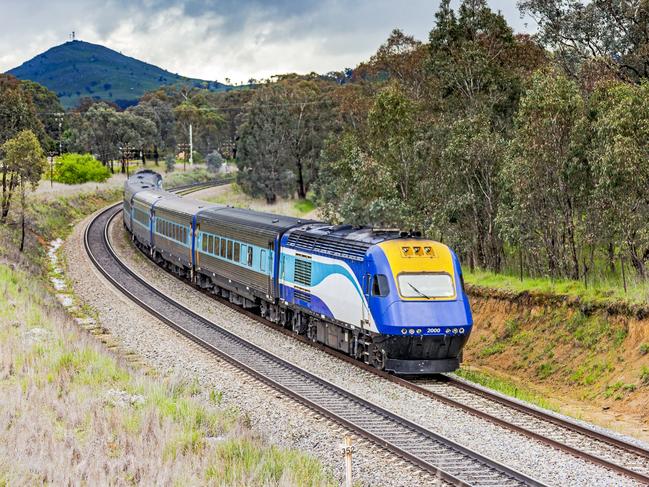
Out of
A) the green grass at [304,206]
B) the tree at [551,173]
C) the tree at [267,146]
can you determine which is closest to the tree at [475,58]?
the tree at [551,173]

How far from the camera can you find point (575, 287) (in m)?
25.2

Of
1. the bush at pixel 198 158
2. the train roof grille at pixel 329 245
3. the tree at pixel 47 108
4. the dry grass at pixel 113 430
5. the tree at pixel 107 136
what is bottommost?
the dry grass at pixel 113 430

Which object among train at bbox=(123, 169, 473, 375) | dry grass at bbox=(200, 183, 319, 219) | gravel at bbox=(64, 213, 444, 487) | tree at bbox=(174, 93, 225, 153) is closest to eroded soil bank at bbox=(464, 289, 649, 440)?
train at bbox=(123, 169, 473, 375)

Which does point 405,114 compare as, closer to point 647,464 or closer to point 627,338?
point 627,338

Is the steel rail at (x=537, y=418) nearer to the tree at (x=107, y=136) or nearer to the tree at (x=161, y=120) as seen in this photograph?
the tree at (x=107, y=136)

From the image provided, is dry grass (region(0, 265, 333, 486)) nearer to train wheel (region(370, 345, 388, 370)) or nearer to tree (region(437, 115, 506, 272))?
train wheel (region(370, 345, 388, 370))

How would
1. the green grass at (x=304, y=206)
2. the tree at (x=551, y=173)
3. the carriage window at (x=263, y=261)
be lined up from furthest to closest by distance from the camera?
1. the green grass at (x=304, y=206)
2. the tree at (x=551, y=173)
3. the carriage window at (x=263, y=261)

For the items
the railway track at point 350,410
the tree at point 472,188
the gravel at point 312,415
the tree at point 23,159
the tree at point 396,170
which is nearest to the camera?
the railway track at point 350,410

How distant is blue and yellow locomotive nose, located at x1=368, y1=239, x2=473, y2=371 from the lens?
1903cm

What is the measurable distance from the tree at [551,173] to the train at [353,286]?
29.4 ft

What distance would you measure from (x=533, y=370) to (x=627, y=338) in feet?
10.6

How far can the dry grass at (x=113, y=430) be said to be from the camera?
1099 centimetres

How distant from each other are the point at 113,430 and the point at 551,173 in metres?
21.2

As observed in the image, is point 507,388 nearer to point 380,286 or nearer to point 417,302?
point 417,302
